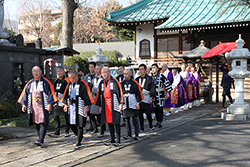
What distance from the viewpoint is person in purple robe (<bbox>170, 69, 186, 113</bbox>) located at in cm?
1167

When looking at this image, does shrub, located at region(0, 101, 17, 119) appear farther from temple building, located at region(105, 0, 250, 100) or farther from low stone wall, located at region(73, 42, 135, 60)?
low stone wall, located at region(73, 42, 135, 60)

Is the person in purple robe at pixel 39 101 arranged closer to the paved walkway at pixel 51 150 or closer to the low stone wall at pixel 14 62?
the paved walkway at pixel 51 150

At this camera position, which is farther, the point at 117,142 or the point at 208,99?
the point at 208,99

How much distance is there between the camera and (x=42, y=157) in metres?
5.32

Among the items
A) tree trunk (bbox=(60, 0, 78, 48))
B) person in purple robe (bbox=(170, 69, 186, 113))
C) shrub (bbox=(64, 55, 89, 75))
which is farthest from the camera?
shrub (bbox=(64, 55, 89, 75))

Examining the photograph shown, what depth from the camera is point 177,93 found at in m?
11.8

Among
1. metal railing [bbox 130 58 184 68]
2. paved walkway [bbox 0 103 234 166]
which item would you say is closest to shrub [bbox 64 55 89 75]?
metal railing [bbox 130 58 184 68]

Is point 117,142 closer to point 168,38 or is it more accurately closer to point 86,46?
point 168,38

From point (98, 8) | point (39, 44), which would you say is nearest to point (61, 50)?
point (39, 44)

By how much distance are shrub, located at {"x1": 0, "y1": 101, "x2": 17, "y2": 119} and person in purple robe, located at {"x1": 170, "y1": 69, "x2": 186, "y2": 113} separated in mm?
6270

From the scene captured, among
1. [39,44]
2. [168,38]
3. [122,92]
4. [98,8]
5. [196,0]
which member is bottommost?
[122,92]

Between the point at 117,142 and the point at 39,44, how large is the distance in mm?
8045

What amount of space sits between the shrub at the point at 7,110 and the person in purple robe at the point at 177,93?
6270mm

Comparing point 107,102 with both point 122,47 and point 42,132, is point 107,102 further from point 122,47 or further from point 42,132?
point 122,47
